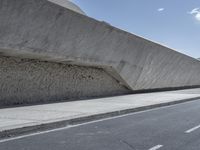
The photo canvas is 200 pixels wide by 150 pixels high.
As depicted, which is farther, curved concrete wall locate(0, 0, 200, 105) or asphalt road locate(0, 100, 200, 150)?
curved concrete wall locate(0, 0, 200, 105)

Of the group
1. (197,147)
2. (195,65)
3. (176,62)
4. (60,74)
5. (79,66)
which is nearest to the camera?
(197,147)

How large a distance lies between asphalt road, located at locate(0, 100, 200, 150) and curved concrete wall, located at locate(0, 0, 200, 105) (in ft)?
17.8

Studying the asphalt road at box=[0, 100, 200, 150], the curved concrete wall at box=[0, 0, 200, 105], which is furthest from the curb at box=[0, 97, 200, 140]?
the curved concrete wall at box=[0, 0, 200, 105]

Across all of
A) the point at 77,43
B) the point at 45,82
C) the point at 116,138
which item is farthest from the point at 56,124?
the point at 77,43

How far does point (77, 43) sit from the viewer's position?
1922 cm

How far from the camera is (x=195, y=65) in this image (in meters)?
43.8

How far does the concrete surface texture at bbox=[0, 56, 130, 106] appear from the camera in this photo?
16672 millimetres

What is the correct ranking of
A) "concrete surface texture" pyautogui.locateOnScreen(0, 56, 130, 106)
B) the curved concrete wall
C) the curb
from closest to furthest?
the curb < the curved concrete wall < "concrete surface texture" pyautogui.locateOnScreen(0, 56, 130, 106)

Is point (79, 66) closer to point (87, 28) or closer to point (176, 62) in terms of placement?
point (87, 28)

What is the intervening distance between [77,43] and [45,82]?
8.41 feet

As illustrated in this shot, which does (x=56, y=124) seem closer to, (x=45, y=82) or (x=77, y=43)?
(x=45, y=82)

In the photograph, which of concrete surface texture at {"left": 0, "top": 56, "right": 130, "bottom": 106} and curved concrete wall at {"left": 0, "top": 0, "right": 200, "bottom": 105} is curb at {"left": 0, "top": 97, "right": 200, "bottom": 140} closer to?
curved concrete wall at {"left": 0, "top": 0, "right": 200, "bottom": 105}

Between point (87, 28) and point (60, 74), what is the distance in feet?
9.92

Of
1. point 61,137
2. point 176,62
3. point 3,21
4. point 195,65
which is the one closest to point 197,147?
point 61,137
